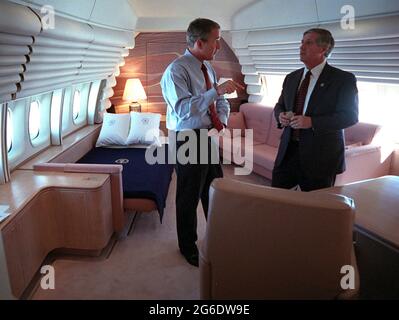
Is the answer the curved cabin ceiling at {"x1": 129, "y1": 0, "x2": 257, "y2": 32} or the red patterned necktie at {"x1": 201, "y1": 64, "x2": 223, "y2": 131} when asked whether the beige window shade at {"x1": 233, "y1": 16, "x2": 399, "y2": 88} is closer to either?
the curved cabin ceiling at {"x1": 129, "y1": 0, "x2": 257, "y2": 32}

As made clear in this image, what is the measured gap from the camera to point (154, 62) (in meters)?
4.36

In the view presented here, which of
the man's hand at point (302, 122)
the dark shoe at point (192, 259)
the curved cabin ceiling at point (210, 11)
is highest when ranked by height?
the curved cabin ceiling at point (210, 11)

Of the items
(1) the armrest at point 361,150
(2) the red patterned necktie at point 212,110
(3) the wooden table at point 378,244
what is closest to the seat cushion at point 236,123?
(1) the armrest at point 361,150

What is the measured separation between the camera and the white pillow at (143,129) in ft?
12.2

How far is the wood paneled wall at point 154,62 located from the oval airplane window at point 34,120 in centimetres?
164

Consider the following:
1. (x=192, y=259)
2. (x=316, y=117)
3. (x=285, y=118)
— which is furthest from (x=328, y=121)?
(x=192, y=259)

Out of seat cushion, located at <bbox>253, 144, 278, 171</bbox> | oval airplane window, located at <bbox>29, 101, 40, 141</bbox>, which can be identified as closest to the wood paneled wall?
seat cushion, located at <bbox>253, 144, 278, 171</bbox>

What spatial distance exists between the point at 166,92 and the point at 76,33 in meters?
0.86

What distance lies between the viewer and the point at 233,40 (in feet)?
13.5

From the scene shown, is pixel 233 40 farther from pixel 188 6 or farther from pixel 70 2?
pixel 70 2

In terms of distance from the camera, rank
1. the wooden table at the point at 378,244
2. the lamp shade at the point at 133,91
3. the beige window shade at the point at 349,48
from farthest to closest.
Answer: the lamp shade at the point at 133,91 < the beige window shade at the point at 349,48 < the wooden table at the point at 378,244

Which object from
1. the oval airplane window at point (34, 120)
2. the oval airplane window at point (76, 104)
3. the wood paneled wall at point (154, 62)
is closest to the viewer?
the oval airplane window at point (34, 120)

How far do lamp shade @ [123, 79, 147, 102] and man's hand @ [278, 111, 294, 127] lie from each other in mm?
2525

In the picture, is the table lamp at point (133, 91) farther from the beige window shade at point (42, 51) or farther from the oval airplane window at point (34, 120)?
the oval airplane window at point (34, 120)
